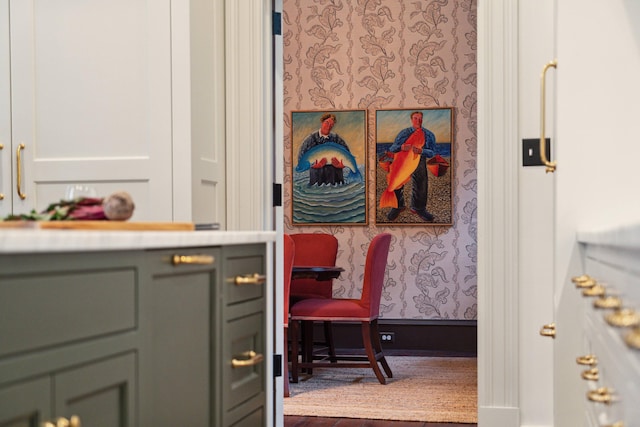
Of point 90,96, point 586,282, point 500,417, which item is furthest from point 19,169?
point 586,282

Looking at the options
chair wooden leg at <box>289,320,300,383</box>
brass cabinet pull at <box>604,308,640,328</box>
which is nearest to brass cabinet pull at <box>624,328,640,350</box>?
brass cabinet pull at <box>604,308,640,328</box>

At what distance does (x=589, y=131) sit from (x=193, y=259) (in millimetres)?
1129

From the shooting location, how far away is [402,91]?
707 centimetres

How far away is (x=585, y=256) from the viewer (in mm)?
2133

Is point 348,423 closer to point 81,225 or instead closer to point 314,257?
point 314,257

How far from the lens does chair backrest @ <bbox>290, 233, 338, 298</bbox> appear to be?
6.57 metres

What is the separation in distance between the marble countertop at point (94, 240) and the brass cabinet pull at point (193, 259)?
0.03m

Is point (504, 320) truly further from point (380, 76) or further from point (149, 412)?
point (380, 76)

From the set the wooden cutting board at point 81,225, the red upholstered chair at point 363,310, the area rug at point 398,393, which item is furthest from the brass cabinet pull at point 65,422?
the red upholstered chair at point 363,310

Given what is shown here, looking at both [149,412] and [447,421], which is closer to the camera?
[149,412]

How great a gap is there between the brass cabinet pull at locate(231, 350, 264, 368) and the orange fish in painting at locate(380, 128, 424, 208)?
456 cm

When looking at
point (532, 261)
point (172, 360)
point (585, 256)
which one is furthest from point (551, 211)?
point (172, 360)

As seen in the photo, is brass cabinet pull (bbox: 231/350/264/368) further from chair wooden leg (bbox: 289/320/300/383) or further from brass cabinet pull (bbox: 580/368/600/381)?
chair wooden leg (bbox: 289/320/300/383)

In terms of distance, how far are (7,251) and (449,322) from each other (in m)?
6.00
